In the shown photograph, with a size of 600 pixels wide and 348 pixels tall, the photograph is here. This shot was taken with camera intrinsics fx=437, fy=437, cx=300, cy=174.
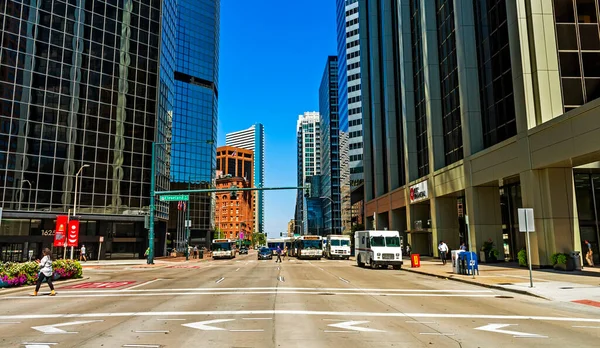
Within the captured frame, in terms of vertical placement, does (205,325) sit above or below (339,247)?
below

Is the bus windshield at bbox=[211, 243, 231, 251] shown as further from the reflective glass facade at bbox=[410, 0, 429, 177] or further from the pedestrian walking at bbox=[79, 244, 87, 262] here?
the reflective glass facade at bbox=[410, 0, 429, 177]

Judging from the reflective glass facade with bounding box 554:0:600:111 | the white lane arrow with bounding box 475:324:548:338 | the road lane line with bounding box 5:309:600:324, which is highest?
the reflective glass facade with bounding box 554:0:600:111

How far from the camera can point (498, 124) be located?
107 ft

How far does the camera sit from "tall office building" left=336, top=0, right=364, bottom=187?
3989 inches

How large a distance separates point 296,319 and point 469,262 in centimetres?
1579

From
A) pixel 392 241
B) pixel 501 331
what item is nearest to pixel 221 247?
pixel 392 241

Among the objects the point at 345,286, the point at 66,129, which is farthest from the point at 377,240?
the point at 66,129

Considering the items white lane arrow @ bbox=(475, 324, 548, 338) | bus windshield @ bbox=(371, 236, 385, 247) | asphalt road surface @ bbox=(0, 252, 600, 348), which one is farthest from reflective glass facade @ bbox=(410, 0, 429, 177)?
white lane arrow @ bbox=(475, 324, 548, 338)

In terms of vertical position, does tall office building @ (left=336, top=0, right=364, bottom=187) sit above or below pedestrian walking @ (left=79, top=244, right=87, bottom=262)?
above

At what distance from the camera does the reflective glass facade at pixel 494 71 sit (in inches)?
1222

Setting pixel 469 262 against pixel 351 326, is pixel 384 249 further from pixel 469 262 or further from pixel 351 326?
pixel 351 326

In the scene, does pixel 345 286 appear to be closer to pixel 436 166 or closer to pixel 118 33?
pixel 436 166

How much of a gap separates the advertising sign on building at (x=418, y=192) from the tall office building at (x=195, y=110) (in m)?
72.6

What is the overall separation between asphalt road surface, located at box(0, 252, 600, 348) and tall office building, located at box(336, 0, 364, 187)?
8248 cm
